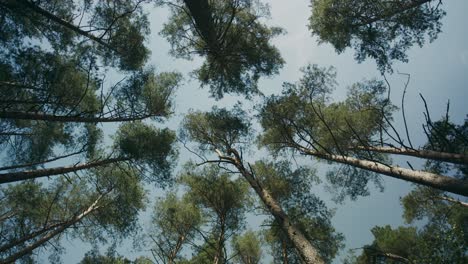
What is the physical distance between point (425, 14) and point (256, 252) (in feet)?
41.2

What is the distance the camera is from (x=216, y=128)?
12594 mm

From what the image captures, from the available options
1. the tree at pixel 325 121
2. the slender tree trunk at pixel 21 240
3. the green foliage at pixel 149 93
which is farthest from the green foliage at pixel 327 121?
the slender tree trunk at pixel 21 240

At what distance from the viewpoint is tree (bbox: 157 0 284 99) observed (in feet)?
40.5

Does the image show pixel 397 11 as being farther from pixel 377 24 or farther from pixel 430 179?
pixel 430 179

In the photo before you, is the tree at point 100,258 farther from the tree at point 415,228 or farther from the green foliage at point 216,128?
the tree at point 415,228

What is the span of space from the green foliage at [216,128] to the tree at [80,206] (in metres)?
2.88

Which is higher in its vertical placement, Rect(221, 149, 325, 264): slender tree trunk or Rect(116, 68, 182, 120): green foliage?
Rect(116, 68, 182, 120): green foliage

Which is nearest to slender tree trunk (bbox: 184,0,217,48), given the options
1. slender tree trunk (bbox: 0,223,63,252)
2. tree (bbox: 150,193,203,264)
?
tree (bbox: 150,193,203,264)

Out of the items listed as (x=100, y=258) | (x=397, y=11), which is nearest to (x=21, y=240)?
(x=100, y=258)

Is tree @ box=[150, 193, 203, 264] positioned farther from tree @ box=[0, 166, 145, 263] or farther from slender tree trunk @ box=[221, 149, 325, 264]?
slender tree trunk @ box=[221, 149, 325, 264]

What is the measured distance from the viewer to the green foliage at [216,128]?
1216 cm

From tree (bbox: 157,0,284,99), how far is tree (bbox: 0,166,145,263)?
527 cm

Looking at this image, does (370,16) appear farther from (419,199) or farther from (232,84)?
(419,199)

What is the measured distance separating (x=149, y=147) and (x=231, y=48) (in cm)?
499
